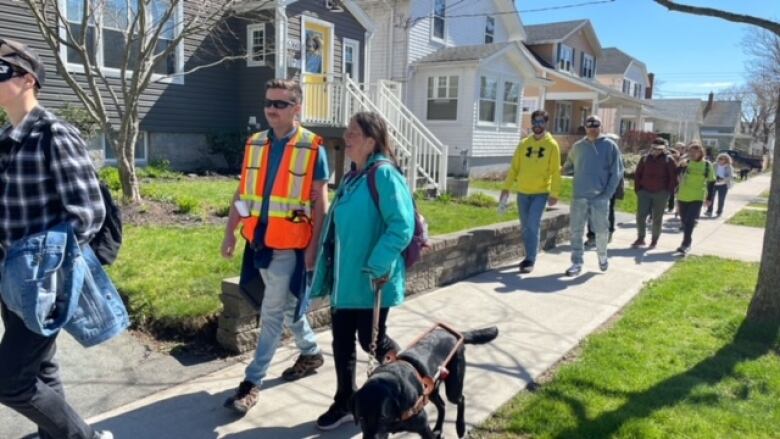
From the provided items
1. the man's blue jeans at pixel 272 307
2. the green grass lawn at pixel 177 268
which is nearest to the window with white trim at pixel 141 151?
the green grass lawn at pixel 177 268

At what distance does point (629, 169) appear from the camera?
83.5 ft

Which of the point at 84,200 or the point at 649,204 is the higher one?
the point at 84,200

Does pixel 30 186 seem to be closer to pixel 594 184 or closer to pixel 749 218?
pixel 594 184

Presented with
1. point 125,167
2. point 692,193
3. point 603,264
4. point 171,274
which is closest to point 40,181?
point 171,274

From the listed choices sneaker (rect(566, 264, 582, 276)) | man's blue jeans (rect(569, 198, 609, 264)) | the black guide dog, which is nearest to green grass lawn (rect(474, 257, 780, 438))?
the black guide dog

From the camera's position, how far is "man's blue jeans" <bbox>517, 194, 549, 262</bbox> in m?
6.82

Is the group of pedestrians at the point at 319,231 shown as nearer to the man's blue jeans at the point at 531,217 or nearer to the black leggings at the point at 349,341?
the black leggings at the point at 349,341

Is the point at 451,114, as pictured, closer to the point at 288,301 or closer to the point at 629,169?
the point at 629,169

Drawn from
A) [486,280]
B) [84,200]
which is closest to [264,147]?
[84,200]

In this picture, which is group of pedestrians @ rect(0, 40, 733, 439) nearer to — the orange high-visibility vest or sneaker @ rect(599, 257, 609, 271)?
the orange high-visibility vest

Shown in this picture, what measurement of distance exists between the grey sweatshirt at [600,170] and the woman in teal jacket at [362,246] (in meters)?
4.51

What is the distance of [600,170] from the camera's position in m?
6.95

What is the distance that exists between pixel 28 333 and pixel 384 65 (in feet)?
61.4

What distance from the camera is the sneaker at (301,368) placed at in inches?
149
